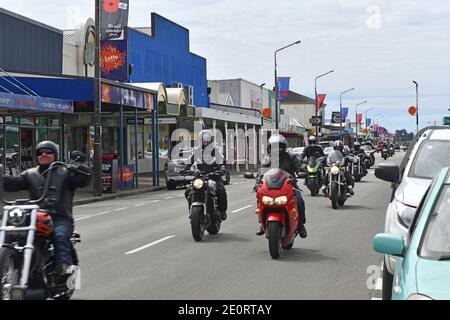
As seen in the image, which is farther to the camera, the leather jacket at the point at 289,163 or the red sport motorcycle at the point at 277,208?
the leather jacket at the point at 289,163

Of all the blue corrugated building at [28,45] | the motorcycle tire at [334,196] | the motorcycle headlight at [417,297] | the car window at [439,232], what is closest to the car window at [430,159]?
the car window at [439,232]

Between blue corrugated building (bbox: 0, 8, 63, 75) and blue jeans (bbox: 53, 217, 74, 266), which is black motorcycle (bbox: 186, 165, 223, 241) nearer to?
blue jeans (bbox: 53, 217, 74, 266)

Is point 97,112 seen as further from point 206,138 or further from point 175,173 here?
point 206,138

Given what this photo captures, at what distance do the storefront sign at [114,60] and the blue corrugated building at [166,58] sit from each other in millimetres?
2703

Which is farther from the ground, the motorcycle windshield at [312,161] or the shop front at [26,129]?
the shop front at [26,129]

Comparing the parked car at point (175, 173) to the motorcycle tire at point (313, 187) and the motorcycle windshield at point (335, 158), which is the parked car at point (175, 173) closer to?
the motorcycle tire at point (313, 187)

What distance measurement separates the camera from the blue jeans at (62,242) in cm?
671

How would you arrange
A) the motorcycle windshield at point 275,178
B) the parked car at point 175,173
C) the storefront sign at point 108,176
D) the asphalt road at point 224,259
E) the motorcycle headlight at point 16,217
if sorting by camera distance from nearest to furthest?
the motorcycle headlight at point 16,217 → the asphalt road at point 224,259 → the motorcycle windshield at point 275,178 → the storefront sign at point 108,176 → the parked car at point 175,173

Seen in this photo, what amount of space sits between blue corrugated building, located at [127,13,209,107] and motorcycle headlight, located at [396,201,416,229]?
121ft

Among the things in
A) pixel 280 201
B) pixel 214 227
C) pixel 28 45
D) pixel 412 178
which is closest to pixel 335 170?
pixel 214 227

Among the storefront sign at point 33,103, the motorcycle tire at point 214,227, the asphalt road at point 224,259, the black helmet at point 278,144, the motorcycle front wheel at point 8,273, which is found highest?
the storefront sign at point 33,103

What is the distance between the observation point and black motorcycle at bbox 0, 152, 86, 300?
6113mm

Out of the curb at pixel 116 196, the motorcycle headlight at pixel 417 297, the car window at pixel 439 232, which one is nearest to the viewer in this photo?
the motorcycle headlight at pixel 417 297
